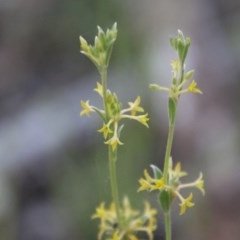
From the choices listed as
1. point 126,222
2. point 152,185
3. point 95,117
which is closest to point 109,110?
point 152,185

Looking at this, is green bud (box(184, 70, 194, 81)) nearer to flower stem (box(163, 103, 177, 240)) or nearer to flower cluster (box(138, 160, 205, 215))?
flower stem (box(163, 103, 177, 240))

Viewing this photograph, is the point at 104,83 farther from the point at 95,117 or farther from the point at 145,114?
the point at 95,117

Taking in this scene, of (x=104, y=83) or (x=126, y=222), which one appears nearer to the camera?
(x=104, y=83)

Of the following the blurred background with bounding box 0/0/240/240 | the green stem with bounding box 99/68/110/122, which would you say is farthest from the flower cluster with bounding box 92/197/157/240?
the blurred background with bounding box 0/0/240/240

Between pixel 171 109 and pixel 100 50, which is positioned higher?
pixel 100 50

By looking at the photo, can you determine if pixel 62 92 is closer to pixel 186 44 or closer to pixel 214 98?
pixel 214 98

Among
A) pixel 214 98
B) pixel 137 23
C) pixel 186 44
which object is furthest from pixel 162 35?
pixel 186 44

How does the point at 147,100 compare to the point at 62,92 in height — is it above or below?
below

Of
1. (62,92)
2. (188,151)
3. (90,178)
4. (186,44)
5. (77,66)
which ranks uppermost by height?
(77,66)

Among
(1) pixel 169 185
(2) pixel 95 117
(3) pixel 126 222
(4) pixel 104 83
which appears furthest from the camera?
(2) pixel 95 117
